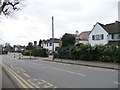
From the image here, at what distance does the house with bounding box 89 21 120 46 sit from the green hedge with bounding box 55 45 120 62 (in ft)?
62.9

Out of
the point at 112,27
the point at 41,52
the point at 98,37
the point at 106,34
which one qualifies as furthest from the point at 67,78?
the point at 98,37

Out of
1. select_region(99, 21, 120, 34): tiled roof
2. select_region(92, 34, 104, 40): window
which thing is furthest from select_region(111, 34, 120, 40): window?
select_region(92, 34, 104, 40): window

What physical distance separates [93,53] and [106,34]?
95.0 feet

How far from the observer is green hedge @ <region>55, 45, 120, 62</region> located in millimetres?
30741

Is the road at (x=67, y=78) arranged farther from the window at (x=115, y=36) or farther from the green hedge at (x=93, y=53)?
the window at (x=115, y=36)

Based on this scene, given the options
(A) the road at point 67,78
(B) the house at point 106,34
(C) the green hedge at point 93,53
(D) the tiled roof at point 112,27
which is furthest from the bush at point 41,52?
(A) the road at point 67,78

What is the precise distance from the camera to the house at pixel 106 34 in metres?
61.0

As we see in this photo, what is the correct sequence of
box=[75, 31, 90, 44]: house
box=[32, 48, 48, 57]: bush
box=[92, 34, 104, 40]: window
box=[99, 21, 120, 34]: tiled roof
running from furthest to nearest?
box=[75, 31, 90, 44]: house, box=[92, 34, 104, 40]: window, box=[32, 48, 48, 57]: bush, box=[99, 21, 120, 34]: tiled roof

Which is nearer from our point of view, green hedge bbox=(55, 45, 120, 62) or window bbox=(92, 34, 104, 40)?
green hedge bbox=(55, 45, 120, 62)

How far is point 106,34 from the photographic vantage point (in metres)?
63.3

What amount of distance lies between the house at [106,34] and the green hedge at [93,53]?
62.9ft

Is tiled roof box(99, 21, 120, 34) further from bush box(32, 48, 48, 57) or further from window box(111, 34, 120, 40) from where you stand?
bush box(32, 48, 48, 57)

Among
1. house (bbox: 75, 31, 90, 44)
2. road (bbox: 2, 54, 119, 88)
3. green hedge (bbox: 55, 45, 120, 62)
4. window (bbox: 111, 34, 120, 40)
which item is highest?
house (bbox: 75, 31, 90, 44)

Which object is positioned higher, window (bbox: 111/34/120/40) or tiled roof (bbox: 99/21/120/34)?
tiled roof (bbox: 99/21/120/34)
